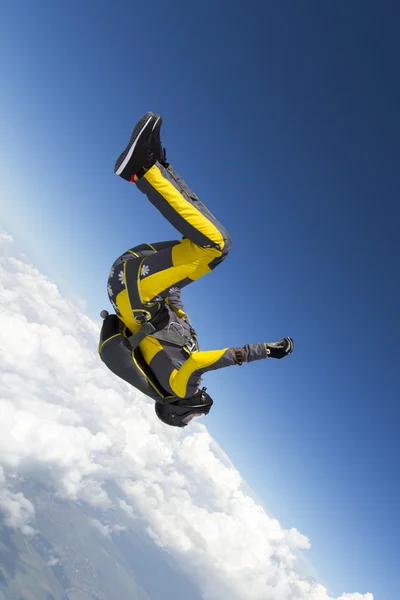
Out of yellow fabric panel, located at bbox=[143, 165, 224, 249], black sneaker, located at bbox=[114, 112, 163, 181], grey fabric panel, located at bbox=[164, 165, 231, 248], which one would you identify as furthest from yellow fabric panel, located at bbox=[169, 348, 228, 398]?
black sneaker, located at bbox=[114, 112, 163, 181]

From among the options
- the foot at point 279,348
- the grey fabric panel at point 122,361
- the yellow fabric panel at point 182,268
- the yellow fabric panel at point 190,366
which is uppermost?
the foot at point 279,348

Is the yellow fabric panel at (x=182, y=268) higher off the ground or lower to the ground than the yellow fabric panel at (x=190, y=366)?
higher

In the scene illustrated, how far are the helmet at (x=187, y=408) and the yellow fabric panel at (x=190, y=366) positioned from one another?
9.3 inches

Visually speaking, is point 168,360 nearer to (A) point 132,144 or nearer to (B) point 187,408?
(B) point 187,408

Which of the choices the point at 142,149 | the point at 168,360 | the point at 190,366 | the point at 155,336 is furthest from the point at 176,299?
the point at 142,149

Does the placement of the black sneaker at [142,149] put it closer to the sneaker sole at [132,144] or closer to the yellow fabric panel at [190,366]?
the sneaker sole at [132,144]

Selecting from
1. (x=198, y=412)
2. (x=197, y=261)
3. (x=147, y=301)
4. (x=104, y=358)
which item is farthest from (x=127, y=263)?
(x=198, y=412)

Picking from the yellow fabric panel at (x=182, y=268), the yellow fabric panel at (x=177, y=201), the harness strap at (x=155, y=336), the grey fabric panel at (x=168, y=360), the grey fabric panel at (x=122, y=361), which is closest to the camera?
the yellow fabric panel at (x=177, y=201)

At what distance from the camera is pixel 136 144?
10.0ft

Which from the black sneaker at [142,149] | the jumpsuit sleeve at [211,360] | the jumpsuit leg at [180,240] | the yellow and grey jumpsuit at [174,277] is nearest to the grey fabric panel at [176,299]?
the yellow and grey jumpsuit at [174,277]

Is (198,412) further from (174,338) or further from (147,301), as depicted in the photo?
(147,301)

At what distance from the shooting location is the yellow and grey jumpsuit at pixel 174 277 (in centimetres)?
319

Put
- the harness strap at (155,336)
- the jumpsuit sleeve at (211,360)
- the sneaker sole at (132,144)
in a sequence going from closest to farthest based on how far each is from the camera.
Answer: the sneaker sole at (132,144) → the jumpsuit sleeve at (211,360) → the harness strap at (155,336)

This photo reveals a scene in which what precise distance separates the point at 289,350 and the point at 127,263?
1691 millimetres
